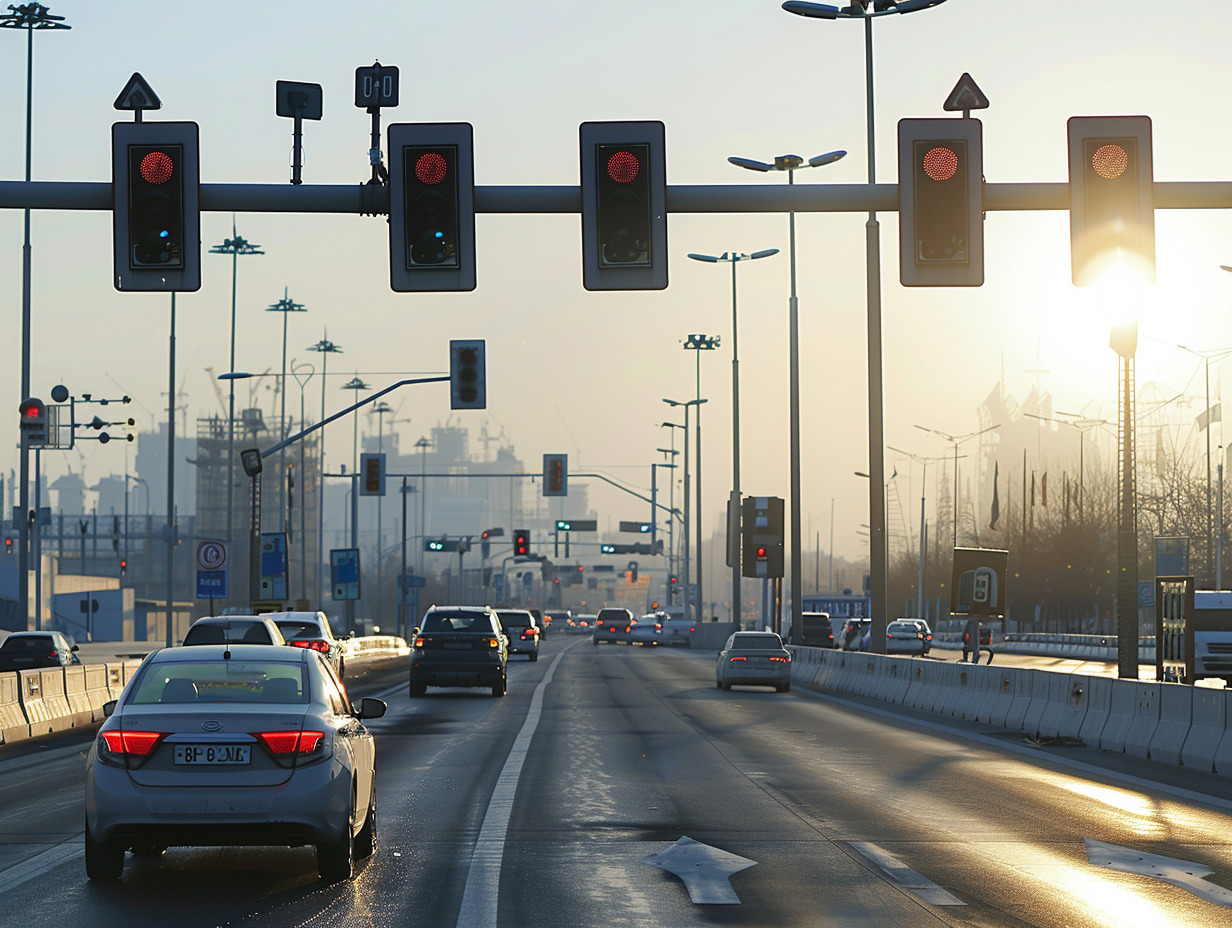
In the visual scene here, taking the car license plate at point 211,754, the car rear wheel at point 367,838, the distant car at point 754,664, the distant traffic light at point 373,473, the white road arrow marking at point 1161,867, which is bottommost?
the distant car at point 754,664

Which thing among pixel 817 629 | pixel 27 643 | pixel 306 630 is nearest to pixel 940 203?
pixel 306 630

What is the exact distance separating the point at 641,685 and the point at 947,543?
13218 cm

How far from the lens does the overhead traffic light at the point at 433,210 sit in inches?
633

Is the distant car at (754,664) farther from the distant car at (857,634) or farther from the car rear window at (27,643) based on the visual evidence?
the distant car at (857,634)

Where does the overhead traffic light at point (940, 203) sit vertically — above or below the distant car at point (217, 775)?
above

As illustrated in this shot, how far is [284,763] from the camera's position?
9.97 meters

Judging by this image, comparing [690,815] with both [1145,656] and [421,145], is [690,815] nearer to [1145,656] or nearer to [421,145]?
[421,145]

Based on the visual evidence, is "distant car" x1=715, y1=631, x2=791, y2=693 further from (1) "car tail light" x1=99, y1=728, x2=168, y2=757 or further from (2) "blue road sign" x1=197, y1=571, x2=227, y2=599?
(1) "car tail light" x1=99, y1=728, x2=168, y2=757

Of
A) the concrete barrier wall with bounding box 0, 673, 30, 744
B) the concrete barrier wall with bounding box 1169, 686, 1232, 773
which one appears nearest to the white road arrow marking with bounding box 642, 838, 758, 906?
the concrete barrier wall with bounding box 1169, 686, 1232, 773

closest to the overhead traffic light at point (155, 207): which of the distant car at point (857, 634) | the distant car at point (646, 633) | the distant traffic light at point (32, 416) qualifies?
the distant traffic light at point (32, 416)

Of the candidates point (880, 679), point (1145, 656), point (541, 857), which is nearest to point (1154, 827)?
point (541, 857)

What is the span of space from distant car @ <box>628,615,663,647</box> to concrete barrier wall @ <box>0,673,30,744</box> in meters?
64.5

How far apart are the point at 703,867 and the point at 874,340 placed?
2590 centimetres

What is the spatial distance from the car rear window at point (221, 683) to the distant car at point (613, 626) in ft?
261
